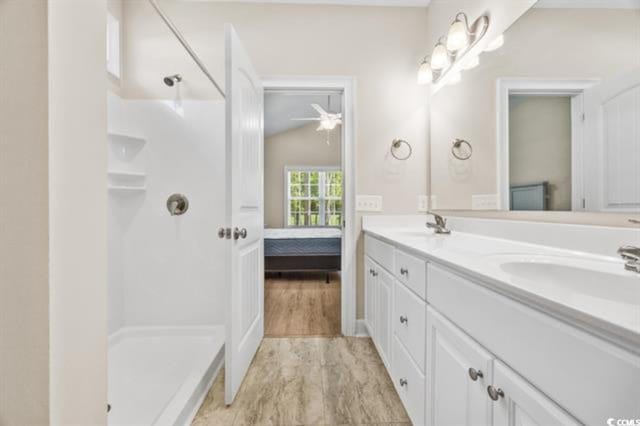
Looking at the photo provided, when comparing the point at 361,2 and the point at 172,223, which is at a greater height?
the point at 361,2

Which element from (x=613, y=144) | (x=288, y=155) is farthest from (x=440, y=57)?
(x=288, y=155)

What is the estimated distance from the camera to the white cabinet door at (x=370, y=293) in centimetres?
184

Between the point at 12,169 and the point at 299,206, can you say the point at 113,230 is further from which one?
the point at 299,206

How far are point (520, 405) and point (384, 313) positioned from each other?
1.03m

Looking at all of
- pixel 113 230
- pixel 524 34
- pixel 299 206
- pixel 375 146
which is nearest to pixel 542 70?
pixel 524 34

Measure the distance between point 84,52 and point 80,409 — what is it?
0.71 meters

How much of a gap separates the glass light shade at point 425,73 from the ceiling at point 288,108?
2.16m

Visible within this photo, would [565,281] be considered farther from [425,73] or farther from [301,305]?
[301,305]

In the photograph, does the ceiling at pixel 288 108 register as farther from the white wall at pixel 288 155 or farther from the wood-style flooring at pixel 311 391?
the wood-style flooring at pixel 311 391

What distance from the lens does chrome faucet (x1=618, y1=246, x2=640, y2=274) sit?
2.29 ft

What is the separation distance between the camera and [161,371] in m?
1.71

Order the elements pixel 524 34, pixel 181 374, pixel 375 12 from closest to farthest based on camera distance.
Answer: pixel 524 34 < pixel 181 374 < pixel 375 12

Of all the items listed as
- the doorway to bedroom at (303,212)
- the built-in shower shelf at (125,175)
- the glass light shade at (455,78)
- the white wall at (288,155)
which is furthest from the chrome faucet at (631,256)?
the white wall at (288,155)

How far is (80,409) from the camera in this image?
56cm
